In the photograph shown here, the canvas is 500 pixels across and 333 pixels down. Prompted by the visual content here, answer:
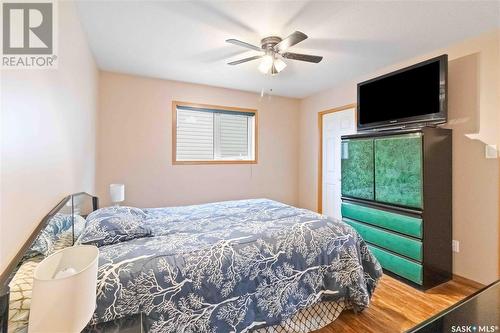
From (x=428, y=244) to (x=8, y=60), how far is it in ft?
11.1

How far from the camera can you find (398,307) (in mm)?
2053

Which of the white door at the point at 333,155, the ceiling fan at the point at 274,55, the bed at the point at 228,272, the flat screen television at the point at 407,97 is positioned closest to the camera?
the bed at the point at 228,272

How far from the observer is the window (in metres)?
3.86

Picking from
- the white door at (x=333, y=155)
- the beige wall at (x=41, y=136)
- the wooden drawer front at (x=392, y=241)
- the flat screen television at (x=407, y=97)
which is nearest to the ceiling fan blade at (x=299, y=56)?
the flat screen television at (x=407, y=97)

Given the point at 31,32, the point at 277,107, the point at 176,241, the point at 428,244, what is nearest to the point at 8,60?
the point at 31,32

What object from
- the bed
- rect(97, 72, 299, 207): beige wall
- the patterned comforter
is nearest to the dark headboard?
the bed

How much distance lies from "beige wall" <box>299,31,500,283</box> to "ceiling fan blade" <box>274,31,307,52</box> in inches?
76.5

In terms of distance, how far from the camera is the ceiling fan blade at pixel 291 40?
72.5 inches

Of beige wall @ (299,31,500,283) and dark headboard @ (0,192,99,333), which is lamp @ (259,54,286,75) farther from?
dark headboard @ (0,192,99,333)

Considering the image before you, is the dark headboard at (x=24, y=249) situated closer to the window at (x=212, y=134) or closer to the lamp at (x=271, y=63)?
the window at (x=212, y=134)

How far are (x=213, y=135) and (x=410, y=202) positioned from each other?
121 inches

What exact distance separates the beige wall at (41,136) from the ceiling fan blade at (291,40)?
1.68m

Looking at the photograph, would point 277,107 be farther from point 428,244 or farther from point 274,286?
point 274,286

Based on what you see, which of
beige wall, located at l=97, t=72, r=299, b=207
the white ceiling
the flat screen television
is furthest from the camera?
beige wall, located at l=97, t=72, r=299, b=207
